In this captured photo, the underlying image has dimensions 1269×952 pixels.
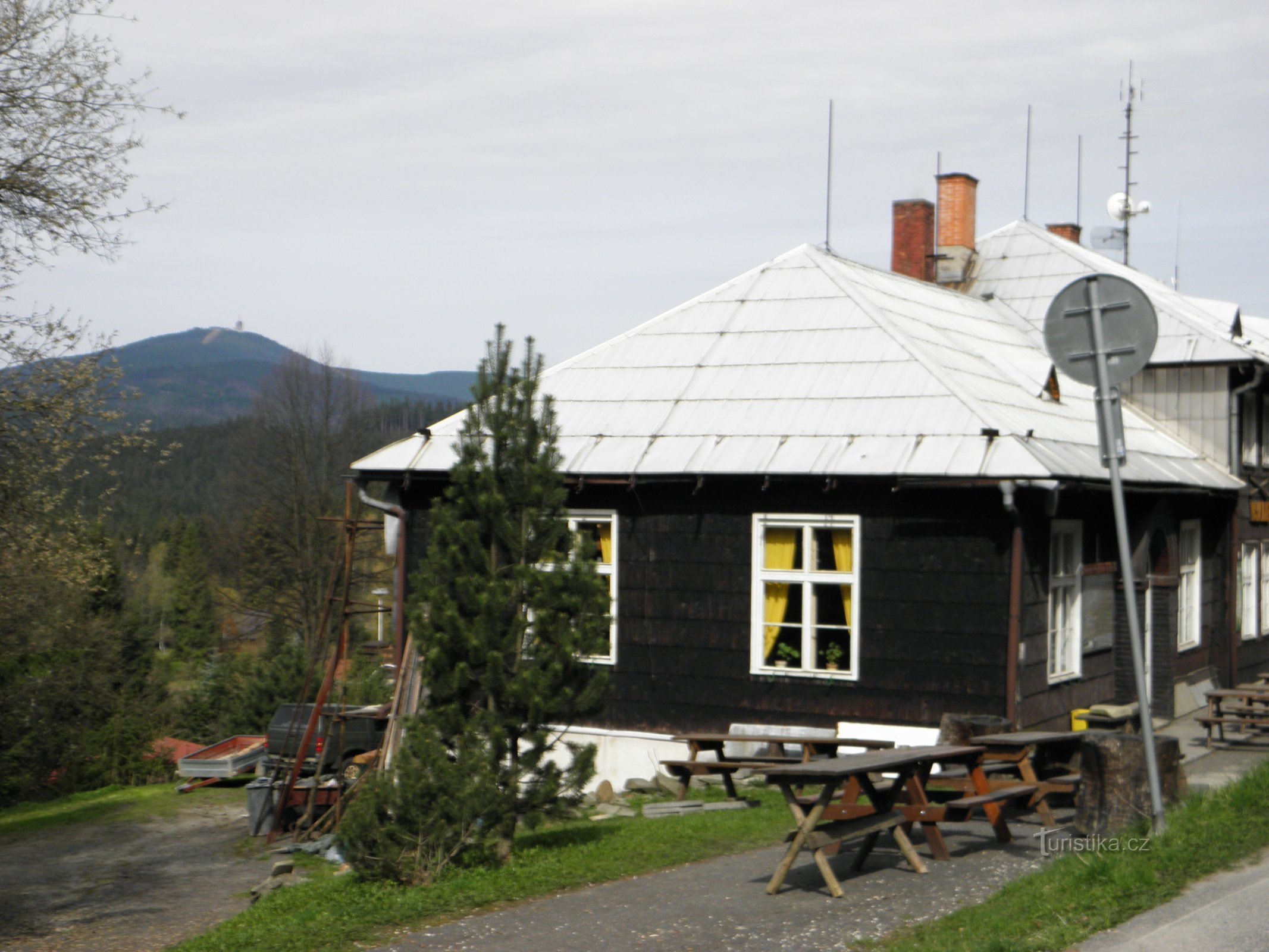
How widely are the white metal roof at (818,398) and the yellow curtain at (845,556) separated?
2.65 feet

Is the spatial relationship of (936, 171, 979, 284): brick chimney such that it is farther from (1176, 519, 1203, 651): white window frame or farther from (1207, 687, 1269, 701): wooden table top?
(1207, 687, 1269, 701): wooden table top

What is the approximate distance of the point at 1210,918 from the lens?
6.24 m

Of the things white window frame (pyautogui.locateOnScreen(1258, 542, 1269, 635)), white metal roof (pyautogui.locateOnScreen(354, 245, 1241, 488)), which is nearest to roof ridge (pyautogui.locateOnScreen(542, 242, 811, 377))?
white metal roof (pyautogui.locateOnScreen(354, 245, 1241, 488))

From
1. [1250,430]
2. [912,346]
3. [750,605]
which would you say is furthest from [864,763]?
[1250,430]

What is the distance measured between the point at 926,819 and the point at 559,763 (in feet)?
24.6

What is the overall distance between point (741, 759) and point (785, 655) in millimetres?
1463

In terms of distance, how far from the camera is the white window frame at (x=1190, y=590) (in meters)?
19.4

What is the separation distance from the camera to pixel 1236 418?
20.2m

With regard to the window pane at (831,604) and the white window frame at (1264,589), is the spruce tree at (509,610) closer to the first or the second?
the window pane at (831,604)

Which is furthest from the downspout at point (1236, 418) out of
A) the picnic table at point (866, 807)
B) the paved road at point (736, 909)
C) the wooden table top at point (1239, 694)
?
the paved road at point (736, 909)

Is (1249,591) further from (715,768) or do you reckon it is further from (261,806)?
(261,806)

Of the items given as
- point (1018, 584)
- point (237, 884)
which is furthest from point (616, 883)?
point (237, 884)

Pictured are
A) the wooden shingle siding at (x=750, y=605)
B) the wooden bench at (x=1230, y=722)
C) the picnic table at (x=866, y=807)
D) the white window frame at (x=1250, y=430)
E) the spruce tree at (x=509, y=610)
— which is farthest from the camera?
the white window frame at (x=1250, y=430)

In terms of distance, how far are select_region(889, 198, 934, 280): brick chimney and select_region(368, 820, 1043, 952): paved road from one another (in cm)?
1560
